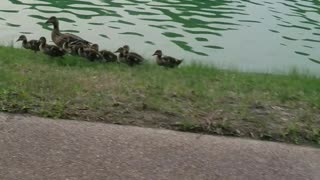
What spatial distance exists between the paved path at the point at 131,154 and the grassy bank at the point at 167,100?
20cm

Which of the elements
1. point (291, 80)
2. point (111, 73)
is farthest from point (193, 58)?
point (111, 73)

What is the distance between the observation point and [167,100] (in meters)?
5.91

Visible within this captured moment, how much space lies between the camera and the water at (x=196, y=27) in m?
11.9

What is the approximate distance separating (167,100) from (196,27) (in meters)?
7.91

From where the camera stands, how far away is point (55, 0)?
15.4 metres

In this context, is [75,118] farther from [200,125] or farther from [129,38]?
[129,38]

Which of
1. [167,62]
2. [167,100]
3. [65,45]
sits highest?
[167,100]

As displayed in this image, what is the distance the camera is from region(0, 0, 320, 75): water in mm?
11922

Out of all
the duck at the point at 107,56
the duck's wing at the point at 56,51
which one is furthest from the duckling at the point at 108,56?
the duck's wing at the point at 56,51

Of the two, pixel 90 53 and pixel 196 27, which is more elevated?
→ pixel 90 53

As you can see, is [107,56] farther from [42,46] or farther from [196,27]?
[196,27]

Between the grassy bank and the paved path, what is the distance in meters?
0.20

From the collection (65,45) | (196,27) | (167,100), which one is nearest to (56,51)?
(65,45)

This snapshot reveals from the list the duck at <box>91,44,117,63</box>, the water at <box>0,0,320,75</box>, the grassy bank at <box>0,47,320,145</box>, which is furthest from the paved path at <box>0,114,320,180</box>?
the water at <box>0,0,320,75</box>
